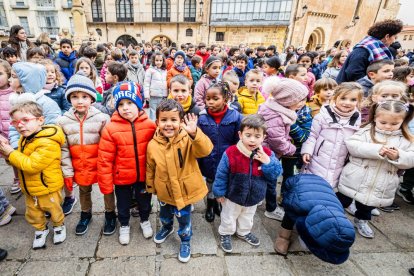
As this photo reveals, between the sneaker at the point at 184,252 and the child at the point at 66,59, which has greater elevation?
the child at the point at 66,59

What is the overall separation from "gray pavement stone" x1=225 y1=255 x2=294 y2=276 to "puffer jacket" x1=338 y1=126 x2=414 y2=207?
1.13m

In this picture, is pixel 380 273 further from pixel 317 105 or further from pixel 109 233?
pixel 109 233

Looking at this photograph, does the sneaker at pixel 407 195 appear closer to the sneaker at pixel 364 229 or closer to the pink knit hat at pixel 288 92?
the sneaker at pixel 364 229

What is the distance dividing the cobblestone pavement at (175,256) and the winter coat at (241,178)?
1.96 ft

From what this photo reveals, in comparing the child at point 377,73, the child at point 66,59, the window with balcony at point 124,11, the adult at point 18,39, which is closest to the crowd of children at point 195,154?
the child at point 377,73

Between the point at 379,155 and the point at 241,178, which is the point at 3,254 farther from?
the point at 379,155

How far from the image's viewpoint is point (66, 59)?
15.9ft

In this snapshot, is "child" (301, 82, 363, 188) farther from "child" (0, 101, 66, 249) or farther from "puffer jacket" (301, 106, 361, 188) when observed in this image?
"child" (0, 101, 66, 249)

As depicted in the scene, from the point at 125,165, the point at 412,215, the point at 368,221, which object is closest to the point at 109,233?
the point at 125,165

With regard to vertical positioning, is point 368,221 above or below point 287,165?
below

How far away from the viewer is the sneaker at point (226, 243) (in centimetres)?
225

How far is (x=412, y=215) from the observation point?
307 centimetres

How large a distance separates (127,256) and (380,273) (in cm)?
250

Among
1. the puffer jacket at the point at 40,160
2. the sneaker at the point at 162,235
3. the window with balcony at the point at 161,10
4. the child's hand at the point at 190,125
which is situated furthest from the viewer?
the window with balcony at the point at 161,10
